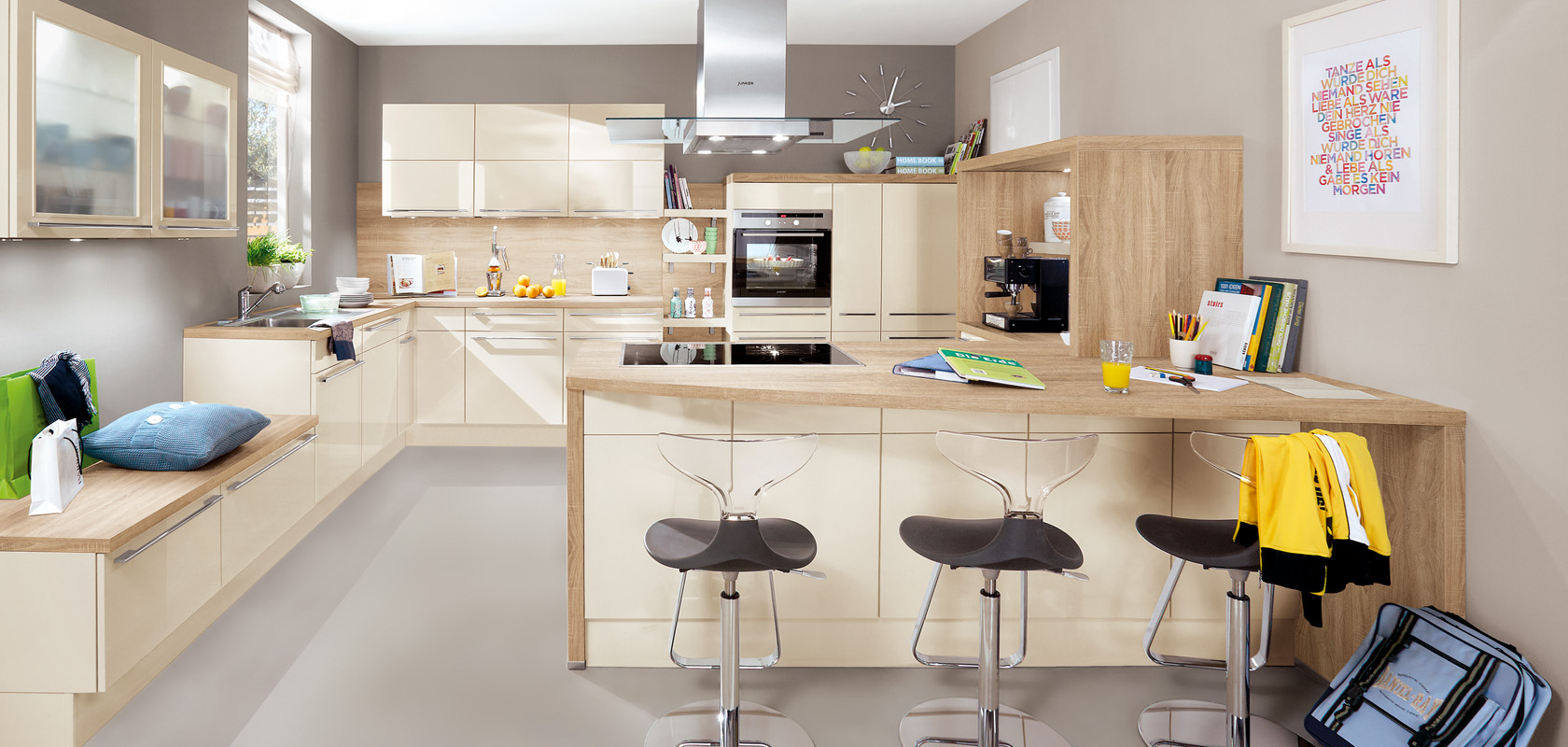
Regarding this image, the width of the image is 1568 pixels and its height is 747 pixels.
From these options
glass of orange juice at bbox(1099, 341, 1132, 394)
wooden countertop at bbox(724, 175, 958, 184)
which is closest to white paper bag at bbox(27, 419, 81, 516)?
glass of orange juice at bbox(1099, 341, 1132, 394)

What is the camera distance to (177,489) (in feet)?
9.33

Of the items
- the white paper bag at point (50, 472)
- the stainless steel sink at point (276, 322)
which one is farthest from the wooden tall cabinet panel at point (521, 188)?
the white paper bag at point (50, 472)

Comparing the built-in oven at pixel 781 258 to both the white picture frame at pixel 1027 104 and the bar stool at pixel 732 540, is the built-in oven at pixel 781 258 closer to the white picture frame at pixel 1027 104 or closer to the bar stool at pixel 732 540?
the white picture frame at pixel 1027 104

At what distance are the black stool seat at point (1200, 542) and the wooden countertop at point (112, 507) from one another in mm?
2576

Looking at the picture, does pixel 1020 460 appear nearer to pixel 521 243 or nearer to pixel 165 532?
pixel 165 532

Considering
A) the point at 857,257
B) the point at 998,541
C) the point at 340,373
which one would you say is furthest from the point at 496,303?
the point at 998,541

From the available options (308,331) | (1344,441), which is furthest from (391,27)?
(1344,441)

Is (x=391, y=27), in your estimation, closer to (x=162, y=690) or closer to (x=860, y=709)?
(x=162, y=690)

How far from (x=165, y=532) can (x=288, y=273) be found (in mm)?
2549

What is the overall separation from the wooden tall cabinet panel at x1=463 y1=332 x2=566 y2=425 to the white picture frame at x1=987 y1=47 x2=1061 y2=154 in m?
2.86

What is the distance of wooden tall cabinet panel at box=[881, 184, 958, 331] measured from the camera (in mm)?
5727

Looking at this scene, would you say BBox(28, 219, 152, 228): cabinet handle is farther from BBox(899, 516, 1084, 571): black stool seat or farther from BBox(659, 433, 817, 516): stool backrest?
BBox(899, 516, 1084, 571): black stool seat

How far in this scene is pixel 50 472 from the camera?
2.57 m

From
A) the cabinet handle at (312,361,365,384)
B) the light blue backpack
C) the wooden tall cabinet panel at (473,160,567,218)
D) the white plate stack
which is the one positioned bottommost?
the light blue backpack
